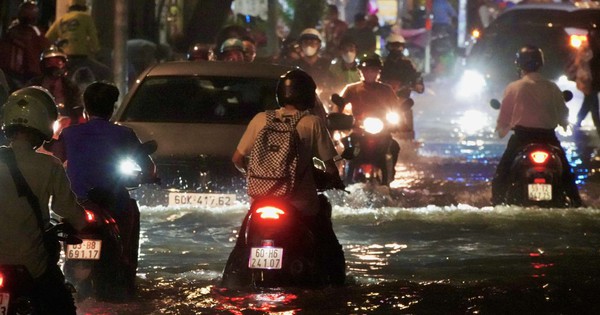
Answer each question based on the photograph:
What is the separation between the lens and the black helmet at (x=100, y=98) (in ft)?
29.7

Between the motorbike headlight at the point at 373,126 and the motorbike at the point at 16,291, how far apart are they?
9.38 metres

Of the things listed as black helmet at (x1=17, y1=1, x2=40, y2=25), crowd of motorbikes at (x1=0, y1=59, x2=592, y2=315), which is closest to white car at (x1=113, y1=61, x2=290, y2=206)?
crowd of motorbikes at (x1=0, y1=59, x2=592, y2=315)

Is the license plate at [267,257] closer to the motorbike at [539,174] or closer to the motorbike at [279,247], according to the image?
the motorbike at [279,247]

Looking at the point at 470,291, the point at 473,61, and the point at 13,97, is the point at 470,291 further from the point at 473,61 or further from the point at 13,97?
the point at 473,61

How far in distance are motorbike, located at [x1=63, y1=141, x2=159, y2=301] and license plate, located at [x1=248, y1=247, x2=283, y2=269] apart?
0.76 meters

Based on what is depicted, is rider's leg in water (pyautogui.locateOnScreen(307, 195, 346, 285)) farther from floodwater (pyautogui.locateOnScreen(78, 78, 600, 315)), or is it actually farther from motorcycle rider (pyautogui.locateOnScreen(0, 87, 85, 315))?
motorcycle rider (pyautogui.locateOnScreen(0, 87, 85, 315))

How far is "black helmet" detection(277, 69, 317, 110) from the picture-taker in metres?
9.23

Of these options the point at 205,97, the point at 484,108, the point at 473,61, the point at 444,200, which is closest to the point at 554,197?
the point at 444,200

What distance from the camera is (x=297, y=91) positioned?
923cm

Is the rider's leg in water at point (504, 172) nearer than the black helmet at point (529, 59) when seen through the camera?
No

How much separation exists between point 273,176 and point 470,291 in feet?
6.29

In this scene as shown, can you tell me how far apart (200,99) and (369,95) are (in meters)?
2.52

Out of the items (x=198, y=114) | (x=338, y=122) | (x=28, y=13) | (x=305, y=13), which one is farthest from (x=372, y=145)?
(x=305, y=13)

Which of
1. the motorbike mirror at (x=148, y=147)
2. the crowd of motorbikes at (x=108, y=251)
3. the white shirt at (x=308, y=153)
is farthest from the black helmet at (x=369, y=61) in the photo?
the motorbike mirror at (x=148, y=147)
